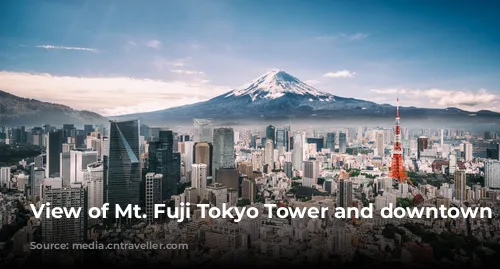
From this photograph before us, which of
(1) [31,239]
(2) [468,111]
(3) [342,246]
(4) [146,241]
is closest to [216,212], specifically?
(4) [146,241]

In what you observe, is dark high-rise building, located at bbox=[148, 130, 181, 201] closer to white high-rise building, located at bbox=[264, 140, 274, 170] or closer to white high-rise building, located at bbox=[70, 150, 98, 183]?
white high-rise building, located at bbox=[70, 150, 98, 183]

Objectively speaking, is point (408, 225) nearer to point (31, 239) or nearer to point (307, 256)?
point (307, 256)

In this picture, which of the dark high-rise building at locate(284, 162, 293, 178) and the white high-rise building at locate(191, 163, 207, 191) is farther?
the dark high-rise building at locate(284, 162, 293, 178)

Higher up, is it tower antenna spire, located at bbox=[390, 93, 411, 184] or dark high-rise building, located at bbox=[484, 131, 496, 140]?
dark high-rise building, located at bbox=[484, 131, 496, 140]

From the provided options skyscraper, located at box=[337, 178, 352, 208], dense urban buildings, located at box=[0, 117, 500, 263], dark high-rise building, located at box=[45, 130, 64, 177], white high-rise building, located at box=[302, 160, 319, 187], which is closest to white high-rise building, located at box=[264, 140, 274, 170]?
dense urban buildings, located at box=[0, 117, 500, 263]

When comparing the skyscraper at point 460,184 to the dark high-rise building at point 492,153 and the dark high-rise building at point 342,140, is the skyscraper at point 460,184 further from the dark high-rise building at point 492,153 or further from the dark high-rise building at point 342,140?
the dark high-rise building at point 342,140

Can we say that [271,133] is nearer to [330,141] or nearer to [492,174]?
[330,141]
